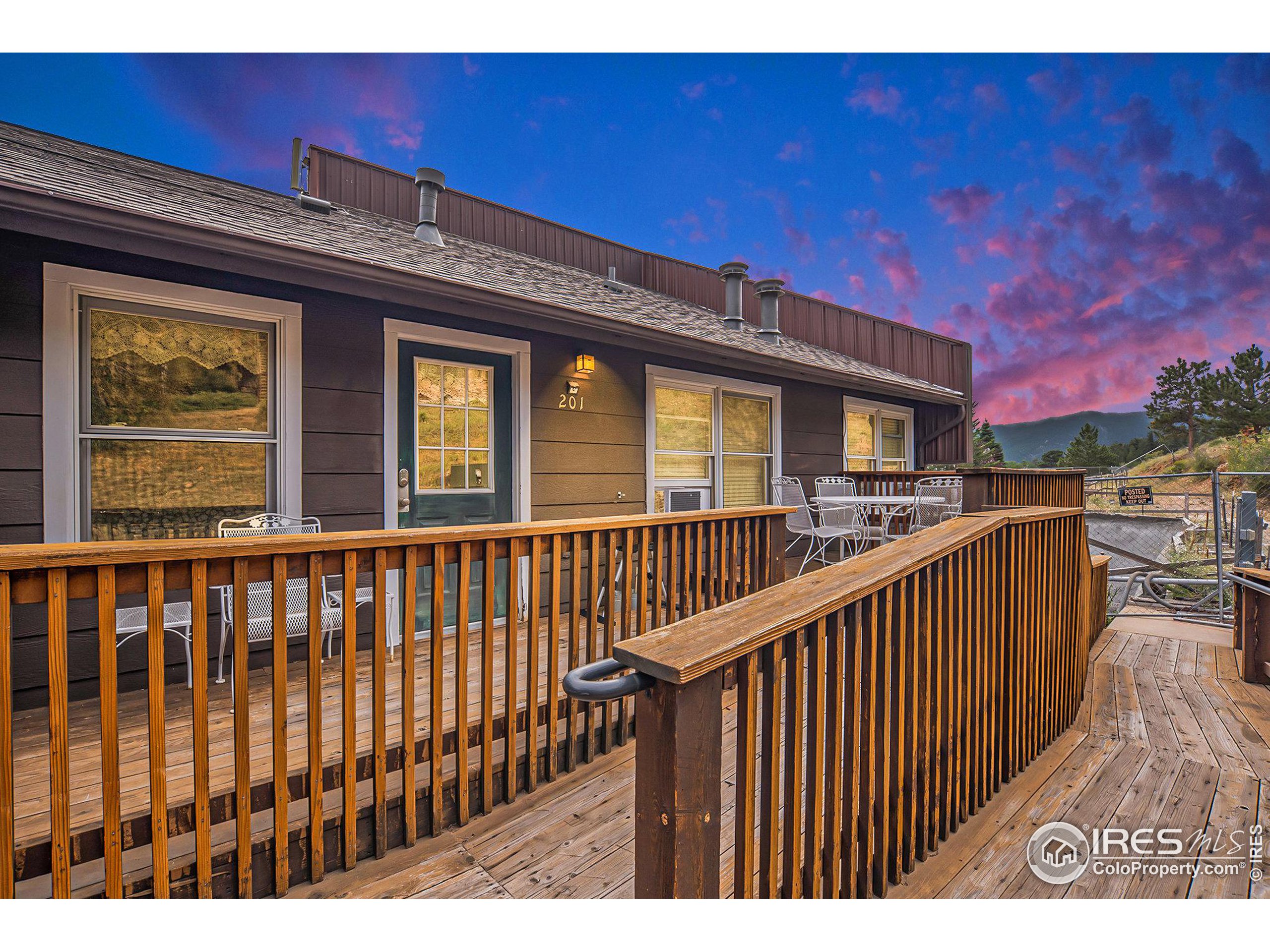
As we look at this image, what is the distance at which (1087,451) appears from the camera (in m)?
31.0

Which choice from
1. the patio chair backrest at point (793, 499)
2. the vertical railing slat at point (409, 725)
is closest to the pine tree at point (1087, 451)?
the patio chair backrest at point (793, 499)

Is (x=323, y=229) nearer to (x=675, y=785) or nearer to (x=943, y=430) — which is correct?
(x=675, y=785)

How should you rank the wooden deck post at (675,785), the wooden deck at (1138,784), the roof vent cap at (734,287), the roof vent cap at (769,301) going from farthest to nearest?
the roof vent cap at (769,301)
the roof vent cap at (734,287)
the wooden deck at (1138,784)
the wooden deck post at (675,785)

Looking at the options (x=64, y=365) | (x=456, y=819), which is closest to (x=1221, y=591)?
(x=456, y=819)

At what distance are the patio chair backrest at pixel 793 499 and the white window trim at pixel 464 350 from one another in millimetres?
2620

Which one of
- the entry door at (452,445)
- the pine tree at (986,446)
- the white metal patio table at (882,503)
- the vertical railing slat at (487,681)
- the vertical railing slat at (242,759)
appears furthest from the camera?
the pine tree at (986,446)

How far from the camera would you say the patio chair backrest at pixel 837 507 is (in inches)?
211

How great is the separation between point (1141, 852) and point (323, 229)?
492 centimetres

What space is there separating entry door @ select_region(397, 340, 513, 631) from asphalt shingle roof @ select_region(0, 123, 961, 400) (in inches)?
22.6

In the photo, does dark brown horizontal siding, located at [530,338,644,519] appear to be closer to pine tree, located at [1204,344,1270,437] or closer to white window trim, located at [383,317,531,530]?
white window trim, located at [383,317,531,530]

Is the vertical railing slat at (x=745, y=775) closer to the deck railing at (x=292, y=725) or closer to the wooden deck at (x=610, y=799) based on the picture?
the wooden deck at (x=610, y=799)

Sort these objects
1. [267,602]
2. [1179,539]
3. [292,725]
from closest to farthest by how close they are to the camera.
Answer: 1. [292,725]
2. [267,602]
3. [1179,539]

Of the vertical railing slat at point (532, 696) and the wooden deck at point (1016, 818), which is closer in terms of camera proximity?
the wooden deck at point (1016, 818)

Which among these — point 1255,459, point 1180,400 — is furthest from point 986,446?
point 1255,459
